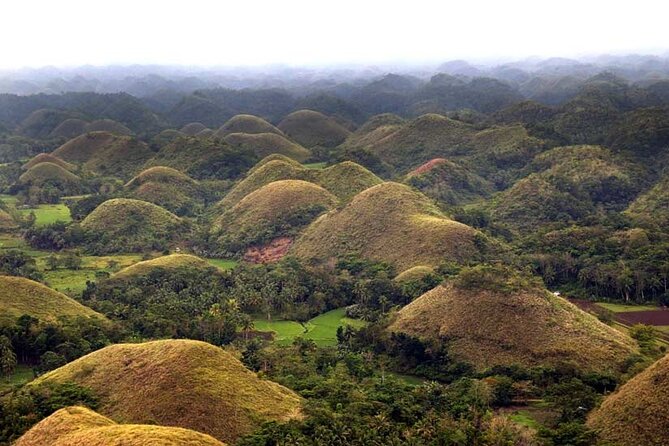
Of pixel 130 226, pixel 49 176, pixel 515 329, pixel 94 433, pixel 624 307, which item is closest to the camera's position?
pixel 94 433

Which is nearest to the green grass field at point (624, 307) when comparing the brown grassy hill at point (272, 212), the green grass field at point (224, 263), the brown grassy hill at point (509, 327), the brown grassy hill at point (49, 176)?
the brown grassy hill at point (509, 327)

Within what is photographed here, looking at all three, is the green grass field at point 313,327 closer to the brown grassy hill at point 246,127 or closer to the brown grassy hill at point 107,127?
the brown grassy hill at point 246,127

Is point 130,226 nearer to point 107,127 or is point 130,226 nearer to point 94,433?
point 94,433

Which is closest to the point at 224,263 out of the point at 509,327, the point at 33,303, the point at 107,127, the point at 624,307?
the point at 33,303

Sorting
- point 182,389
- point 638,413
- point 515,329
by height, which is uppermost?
point 182,389

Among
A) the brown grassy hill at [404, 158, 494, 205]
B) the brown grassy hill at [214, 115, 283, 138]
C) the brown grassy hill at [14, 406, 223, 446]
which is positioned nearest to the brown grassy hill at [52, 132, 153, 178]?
the brown grassy hill at [214, 115, 283, 138]

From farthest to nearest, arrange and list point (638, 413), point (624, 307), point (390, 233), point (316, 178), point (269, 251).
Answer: point (316, 178)
point (269, 251)
point (390, 233)
point (624, 307)
point (638, 413)

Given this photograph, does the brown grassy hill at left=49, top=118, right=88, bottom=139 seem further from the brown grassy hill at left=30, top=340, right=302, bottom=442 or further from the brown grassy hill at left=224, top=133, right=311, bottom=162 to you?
the brown grassy hill at left=30, top=340, right=302, bottom=442
